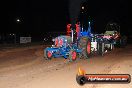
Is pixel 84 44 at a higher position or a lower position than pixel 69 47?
higher

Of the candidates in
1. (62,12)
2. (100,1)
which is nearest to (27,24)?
(62,12)

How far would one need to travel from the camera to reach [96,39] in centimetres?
2394

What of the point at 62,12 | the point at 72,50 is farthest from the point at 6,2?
the point at 72,50

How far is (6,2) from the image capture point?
165 ft

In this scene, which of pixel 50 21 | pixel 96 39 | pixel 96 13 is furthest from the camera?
pixel 96 13

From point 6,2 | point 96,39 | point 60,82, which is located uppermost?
point 6,2

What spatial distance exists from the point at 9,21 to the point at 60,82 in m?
38.6

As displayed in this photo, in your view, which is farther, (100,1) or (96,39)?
(100,1)

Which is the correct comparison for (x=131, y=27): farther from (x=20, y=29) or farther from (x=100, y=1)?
(x=20, y=29)

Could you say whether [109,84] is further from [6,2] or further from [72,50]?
[6,2]

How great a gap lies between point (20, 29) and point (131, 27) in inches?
987

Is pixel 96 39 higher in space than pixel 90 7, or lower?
lower

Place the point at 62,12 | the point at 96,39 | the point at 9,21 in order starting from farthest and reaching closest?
1. the point at 62,12
2. the point at 9,21
3. the point at 96,39

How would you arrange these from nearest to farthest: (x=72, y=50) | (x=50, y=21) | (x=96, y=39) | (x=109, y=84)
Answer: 1. (x=109, y=84)
2. (x=72, y=50)
3. (x=96, y=39)
4. (x=50, y=21)
